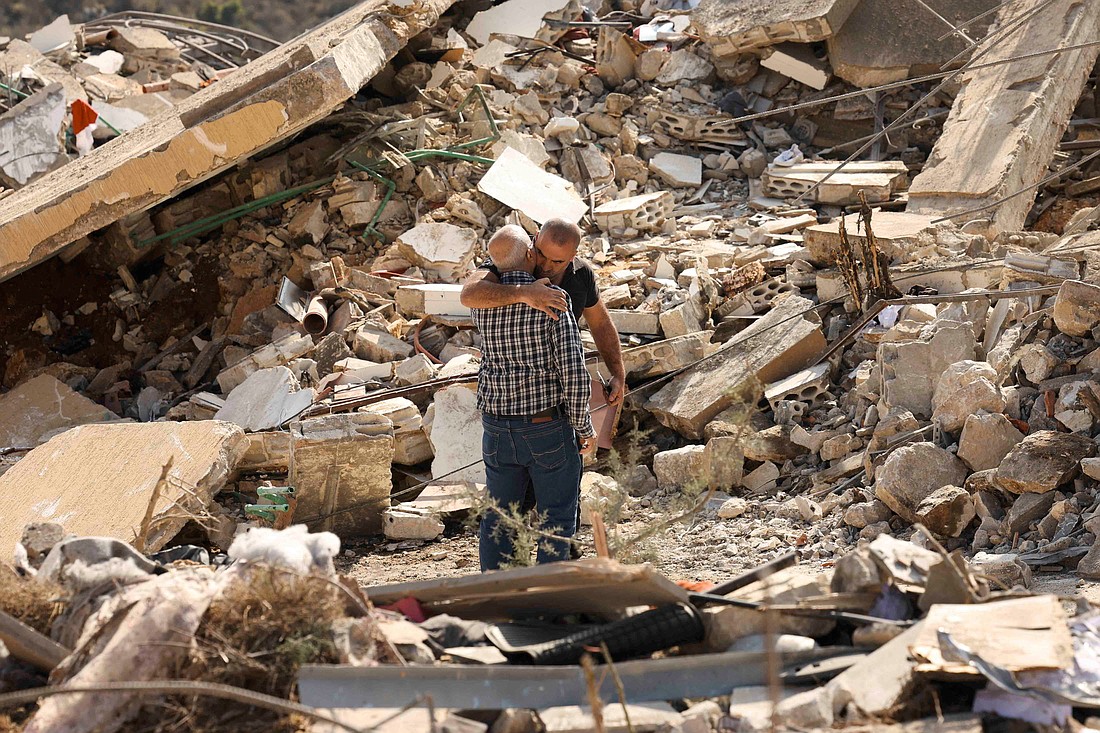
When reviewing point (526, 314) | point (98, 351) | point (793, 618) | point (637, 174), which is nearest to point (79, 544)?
point (526, 314)

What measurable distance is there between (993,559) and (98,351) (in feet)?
Result: 22.1

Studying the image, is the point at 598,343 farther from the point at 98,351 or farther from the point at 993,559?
the point at 98,351

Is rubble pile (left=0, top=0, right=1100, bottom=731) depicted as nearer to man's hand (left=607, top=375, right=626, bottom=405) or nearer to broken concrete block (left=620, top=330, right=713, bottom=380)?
broken concrete block (left=620, top=330, right=713, bottom=380)

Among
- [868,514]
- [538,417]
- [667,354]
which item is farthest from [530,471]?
[667,354]

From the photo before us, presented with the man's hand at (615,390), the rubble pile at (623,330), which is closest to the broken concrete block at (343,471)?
the rubble pile at (623,330)

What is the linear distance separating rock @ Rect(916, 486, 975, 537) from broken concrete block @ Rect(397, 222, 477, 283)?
4268mm

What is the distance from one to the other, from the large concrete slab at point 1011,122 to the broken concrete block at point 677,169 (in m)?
2.22

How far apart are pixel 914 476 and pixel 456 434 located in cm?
276

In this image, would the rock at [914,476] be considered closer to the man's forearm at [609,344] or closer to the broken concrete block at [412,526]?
the man's forearm at [609,344]

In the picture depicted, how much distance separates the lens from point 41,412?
24.1ft

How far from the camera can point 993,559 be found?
176 inches

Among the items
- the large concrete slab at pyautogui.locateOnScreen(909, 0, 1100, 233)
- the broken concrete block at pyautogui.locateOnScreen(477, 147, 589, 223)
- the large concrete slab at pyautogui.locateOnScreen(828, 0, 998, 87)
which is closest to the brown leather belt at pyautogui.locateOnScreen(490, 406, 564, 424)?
the broken concrete block at pyautogui.locateOnScreen(477, 147, 589, 223)

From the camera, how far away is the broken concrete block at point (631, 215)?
350 inches

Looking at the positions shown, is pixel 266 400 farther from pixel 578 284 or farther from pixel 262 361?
pixel 578 284
